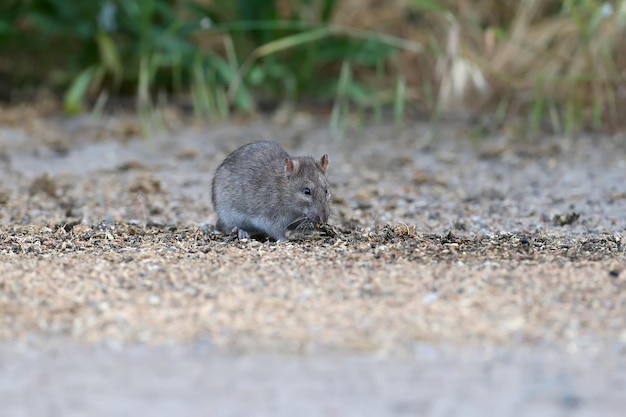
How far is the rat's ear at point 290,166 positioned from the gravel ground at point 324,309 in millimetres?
395

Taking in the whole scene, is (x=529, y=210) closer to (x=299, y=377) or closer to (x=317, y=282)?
(x=317, y=282)

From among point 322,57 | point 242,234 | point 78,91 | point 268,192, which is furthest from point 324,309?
point 322,57

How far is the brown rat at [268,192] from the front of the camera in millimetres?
6176

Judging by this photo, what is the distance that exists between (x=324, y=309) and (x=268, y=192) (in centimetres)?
197

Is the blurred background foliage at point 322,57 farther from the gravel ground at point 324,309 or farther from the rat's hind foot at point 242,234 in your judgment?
the rat's hind foot at point 242,234

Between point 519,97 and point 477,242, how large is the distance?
489 centimetres

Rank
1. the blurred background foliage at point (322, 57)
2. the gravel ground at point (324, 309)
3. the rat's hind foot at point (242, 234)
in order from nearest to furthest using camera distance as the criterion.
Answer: the gravel ground at point (324, 309) → the rat's hind foot at point (242, 234) → the blurred background foliage at point (322, 57)

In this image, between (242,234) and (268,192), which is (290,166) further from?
(242,234)

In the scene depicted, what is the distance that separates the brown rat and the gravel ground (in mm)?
207

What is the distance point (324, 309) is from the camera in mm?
4418

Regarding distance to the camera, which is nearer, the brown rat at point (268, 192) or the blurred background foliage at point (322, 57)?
the brown rat at point (268, 192)

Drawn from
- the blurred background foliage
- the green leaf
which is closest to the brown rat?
the blurred background foliage

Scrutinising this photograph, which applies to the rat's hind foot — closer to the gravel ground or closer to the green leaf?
the gravel ground

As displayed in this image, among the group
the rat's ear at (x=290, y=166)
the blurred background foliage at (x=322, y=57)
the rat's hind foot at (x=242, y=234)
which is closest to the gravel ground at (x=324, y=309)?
the rat's hind foot at (x=242, y=234)
